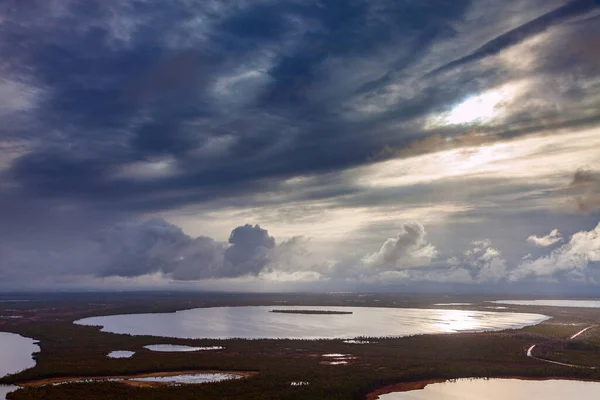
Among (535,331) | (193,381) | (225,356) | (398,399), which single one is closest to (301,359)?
(225,356)

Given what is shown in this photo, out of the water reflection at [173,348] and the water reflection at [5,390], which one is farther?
the water reflection at [173,348]

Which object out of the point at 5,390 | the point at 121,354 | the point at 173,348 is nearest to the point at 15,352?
the point at 121,354

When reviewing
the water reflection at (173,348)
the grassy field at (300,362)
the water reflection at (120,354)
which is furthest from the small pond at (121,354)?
the water reflection at (173,348)

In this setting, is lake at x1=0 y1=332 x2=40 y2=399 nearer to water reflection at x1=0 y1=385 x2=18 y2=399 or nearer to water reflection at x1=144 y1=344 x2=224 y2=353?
water reflection at x1=0 y1=385 x2=18 y2=399

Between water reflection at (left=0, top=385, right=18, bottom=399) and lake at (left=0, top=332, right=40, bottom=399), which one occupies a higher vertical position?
water reflection at (left=0, top=385, right=18, bottom=399)

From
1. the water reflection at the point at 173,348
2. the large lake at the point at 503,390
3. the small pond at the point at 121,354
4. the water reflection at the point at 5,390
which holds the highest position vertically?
A: the water reflection at the point at 5,390

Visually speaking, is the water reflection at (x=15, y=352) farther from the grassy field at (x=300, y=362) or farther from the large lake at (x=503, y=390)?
the large lake at (x=503, y=390)

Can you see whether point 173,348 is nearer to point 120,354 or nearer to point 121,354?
point 121,354

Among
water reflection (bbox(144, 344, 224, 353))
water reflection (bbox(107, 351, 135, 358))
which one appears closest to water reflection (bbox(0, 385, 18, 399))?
water reflection (bbox(107, 351, 135, 358))
